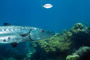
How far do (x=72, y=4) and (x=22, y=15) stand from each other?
66.0m

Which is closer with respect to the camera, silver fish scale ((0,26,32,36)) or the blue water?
silver fish scale ((0,26,32,36))

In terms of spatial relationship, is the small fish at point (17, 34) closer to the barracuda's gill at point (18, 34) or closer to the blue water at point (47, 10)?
the barracuda's gill at point (18, 34)

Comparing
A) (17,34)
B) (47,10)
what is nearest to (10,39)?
(17,34)

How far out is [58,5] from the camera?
6914 inches

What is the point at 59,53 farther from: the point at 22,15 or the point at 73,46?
the point at 22,15

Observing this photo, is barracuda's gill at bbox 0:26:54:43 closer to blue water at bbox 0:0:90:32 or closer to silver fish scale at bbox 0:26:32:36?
silver fish scale at bbox 0:26:32:36

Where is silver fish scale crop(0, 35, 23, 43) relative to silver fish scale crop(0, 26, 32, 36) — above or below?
below

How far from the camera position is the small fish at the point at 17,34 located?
3246mm

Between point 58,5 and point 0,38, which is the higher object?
point 58,5

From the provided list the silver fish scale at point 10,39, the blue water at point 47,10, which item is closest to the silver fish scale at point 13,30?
the silver fish scale at point 10,39

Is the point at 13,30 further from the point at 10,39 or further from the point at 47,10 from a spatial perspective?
the point at 47,10

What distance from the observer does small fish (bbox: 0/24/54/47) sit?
10.6 ft

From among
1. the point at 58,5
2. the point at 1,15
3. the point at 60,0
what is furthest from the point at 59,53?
the point at 58,5

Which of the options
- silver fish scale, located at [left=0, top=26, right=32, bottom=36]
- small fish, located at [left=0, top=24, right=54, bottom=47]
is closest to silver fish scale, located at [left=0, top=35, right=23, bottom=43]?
small fish, located at [left=0, top=24, right=54, bottom=47]
